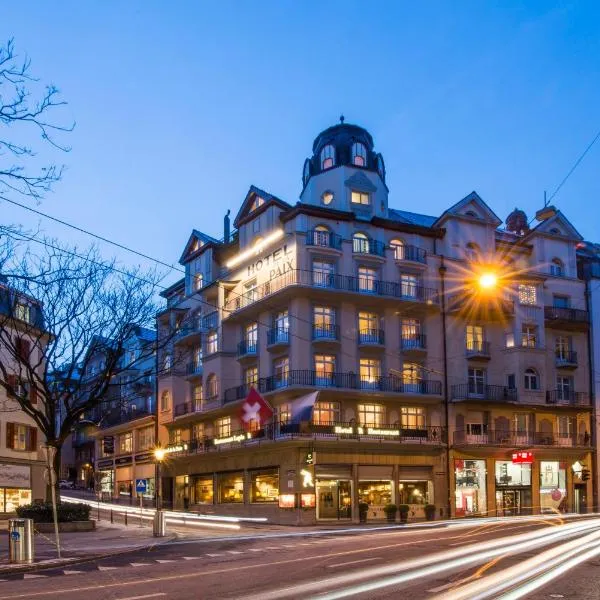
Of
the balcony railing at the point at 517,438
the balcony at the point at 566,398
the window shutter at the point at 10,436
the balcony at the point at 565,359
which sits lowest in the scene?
the balcony railing at the point at 517,438

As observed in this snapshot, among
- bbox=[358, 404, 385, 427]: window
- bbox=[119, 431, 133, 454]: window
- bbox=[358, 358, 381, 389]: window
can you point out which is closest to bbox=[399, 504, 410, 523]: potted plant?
bbox=[358, 404, 385, 427]: window

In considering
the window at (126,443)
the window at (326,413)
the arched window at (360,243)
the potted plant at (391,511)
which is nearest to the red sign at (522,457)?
the potted plant at (391,511)

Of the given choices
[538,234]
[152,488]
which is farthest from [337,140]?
[152,488]

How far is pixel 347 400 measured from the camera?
50719mm

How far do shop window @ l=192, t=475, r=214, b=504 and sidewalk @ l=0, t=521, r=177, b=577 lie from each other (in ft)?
69.5

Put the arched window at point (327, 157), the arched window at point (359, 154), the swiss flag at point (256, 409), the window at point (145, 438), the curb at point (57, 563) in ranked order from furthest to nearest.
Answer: the window at point (145, 438) < the arched window at point (359, 154) < the arched window at point (327, 157) < the swiss flag at point (256, 409) < the curb at point (57, 563)

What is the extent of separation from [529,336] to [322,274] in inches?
658

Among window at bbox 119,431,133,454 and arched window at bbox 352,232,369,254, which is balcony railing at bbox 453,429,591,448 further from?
window at bbox 119,431,133,454

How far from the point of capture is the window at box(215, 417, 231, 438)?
57.6m

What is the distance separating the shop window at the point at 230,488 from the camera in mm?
54375

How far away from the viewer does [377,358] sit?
52375 mm

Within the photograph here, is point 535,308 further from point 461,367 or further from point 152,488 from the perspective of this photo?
point 152,488

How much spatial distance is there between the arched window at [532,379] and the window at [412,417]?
8325 millimetres

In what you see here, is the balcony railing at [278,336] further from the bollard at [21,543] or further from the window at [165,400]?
the bollard at [21,543]
